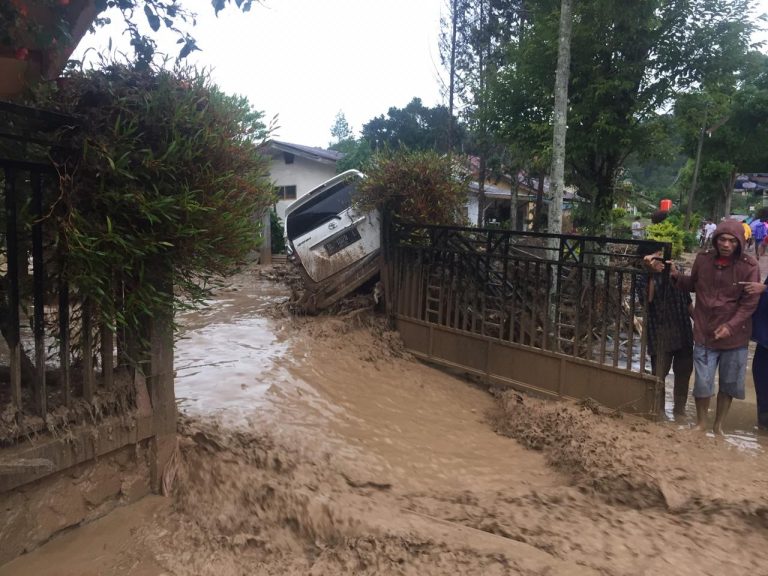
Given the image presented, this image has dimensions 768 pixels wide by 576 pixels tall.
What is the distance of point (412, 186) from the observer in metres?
7.36

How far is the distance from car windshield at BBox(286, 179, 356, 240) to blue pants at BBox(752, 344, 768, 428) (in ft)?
17.1

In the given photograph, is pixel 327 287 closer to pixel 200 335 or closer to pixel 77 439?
pixel 200 335

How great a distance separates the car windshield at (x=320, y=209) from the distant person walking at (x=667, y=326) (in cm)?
433

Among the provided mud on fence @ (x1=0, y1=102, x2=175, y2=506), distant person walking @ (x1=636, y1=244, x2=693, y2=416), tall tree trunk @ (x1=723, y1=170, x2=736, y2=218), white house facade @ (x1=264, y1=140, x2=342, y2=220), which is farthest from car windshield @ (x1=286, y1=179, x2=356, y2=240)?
tall tree trunk @ (x1=723, y1=170, x2=736, y2=218)

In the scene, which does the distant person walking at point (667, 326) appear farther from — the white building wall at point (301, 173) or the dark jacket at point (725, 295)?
the white building wall at point (301, 173)

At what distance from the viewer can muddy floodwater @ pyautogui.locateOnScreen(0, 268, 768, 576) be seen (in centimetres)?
308

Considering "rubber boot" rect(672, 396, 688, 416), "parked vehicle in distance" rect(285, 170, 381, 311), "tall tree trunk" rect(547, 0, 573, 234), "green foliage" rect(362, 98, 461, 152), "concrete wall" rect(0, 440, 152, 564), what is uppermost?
"green foliage" rect(362, 98, 461, 152)

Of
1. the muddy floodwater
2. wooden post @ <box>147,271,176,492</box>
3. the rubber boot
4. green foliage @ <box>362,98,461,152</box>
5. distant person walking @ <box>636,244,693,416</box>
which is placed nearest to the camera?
the muddy floodwater

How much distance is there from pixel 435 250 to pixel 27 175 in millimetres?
4659

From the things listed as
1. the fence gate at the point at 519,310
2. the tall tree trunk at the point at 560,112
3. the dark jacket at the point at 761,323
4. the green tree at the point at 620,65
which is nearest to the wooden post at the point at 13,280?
the fence gate at the point at 519,310

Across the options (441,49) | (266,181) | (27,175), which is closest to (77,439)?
(27,175)

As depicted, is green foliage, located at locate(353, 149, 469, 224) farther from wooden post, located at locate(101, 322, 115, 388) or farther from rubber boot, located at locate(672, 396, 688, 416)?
wooden post, located at locate(101, 322, 115, 388)

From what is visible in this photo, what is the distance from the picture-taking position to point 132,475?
343cm

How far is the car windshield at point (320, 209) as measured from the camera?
859 centimetres
